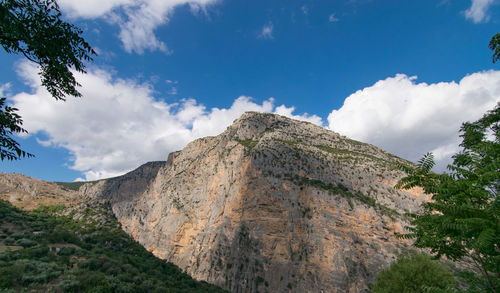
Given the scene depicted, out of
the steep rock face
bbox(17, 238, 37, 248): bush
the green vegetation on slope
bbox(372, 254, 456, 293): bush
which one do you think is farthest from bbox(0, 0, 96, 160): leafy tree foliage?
the steep rock face

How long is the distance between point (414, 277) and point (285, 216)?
35.6 meters

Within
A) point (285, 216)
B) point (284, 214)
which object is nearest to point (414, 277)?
point (285, 216)

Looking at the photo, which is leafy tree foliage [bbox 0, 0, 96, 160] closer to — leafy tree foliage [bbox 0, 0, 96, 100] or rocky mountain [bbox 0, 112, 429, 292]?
leafy tree foliage [bbox 0, 0, 96, 100]

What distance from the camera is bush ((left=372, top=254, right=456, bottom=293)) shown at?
77.4 ft

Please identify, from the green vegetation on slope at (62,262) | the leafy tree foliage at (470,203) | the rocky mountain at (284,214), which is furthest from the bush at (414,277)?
the leafy tree foliage at (470,203)

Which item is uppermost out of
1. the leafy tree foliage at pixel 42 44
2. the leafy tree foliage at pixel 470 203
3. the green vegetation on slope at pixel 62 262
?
the leafy tree foliage at pixel 42 44

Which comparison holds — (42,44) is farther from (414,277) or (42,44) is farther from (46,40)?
(414,277)

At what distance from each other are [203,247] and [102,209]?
35.6 m

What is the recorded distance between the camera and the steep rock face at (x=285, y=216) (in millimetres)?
52031

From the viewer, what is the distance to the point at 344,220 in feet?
184

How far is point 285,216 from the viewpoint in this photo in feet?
194

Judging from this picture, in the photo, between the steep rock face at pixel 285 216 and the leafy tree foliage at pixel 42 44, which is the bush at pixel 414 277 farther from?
the leafy tree foliage at pixel 42 44

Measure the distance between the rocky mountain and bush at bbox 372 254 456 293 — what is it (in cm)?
1577

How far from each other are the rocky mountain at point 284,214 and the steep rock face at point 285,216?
0.22 meters
